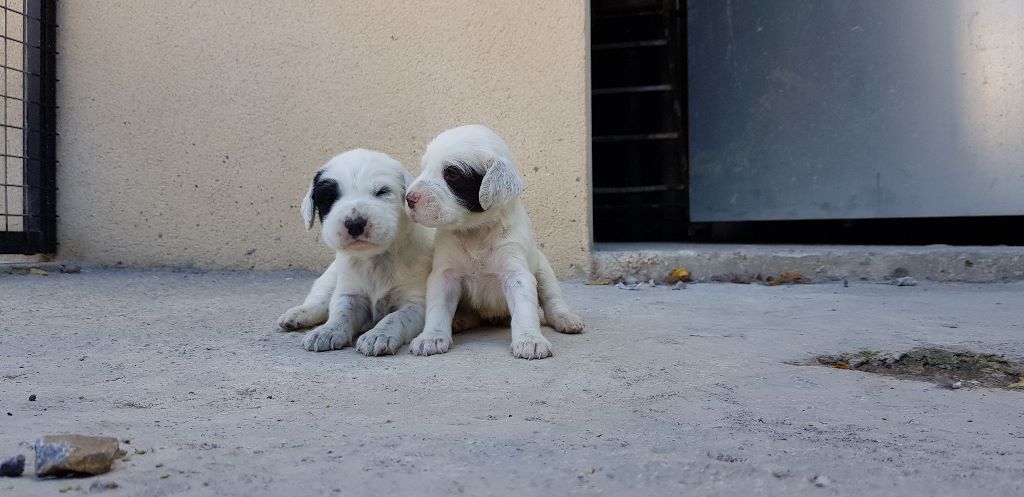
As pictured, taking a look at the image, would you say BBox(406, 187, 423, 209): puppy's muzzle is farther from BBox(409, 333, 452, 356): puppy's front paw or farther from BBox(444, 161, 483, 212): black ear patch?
BBox(409, 333, 452, 356): puppy's front paw

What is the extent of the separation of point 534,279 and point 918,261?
3.02m

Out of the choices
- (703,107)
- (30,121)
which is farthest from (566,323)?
(703,107)

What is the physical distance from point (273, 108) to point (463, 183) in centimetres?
323

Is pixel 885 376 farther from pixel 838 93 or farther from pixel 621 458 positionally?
pixel 838 93

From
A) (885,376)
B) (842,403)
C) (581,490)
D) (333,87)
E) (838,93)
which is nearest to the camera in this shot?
(581,490)

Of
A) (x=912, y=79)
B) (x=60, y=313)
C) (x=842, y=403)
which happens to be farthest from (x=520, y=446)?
(x=912, y=79)

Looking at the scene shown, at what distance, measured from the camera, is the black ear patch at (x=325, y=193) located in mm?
3275

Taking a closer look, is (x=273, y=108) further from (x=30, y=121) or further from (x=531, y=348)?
(x=531, y=348)

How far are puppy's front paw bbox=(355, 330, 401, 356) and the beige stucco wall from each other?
2.63 m

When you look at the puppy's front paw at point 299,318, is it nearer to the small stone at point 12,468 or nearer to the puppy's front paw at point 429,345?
the puppy's front paw at point 429,345

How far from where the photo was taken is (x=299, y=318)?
3658mm

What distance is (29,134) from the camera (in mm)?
6023

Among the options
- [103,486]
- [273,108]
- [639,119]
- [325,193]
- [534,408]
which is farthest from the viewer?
[639,119]

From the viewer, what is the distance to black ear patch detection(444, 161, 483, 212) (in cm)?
314
